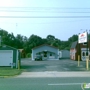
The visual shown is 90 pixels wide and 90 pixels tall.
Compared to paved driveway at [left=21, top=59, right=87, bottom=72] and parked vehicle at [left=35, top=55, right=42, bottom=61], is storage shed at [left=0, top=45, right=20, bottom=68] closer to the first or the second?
paved driveway at [left=21, top=59, right=87, bottom=72]

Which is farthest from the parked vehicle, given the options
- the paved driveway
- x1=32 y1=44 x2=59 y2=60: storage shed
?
the paved driveway

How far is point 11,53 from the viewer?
29.8 metres

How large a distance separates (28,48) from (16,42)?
783cm

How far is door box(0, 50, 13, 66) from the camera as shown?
1170 inches

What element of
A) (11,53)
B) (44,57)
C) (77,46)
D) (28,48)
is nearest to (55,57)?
(44,57)

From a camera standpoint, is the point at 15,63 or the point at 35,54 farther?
the point at 35,54

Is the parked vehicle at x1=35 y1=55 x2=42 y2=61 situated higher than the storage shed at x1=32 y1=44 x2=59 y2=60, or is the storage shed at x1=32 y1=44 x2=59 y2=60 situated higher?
the storage shed at x1=32 y1=44 x2=59 y2=60
